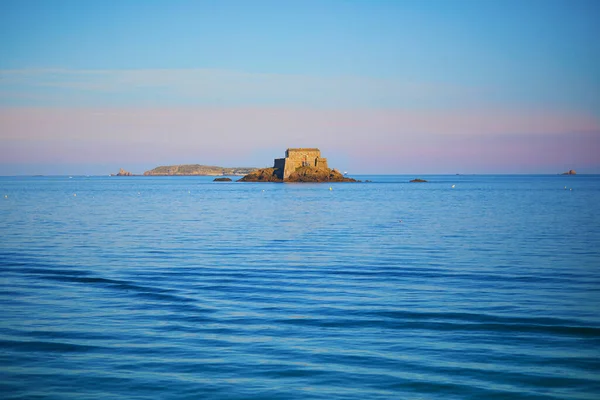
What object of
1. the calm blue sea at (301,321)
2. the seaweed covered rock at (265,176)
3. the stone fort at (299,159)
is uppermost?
the stone fort at (299,159)

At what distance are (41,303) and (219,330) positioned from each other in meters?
5.16

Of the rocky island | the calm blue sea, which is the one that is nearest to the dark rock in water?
the rocky island

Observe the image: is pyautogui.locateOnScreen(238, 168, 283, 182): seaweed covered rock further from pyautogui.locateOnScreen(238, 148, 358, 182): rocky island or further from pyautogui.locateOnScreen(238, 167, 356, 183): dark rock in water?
pyautogui.locateOnScreen(238, 148, 358, 182): rocky island

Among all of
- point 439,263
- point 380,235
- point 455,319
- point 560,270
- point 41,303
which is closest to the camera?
point 455,319

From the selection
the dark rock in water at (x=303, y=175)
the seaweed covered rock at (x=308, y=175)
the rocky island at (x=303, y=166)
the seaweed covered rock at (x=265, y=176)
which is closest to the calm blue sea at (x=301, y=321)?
the seaweed covered rock at (x=308, y=175)

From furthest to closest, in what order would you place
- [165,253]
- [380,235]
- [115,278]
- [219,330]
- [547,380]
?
[380,235]
[165,253]
[115,278]
[219,330]
[547,380]

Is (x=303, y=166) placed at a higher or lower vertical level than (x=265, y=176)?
higher

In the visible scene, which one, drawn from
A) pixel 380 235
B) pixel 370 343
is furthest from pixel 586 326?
pixel 380 235

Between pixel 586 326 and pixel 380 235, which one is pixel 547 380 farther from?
pixel 380 235

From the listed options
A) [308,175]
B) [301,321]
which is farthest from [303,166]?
[301,321]

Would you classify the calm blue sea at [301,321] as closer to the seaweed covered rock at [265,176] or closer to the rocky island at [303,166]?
the rocky island at [303,166]

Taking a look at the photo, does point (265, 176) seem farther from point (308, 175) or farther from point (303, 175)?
point (308, 175)

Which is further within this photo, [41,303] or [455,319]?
[41,303]

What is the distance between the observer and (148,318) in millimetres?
12320
